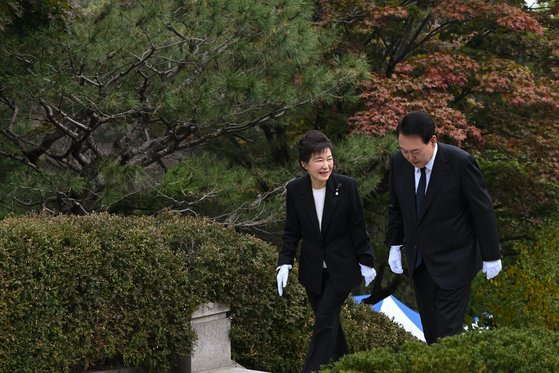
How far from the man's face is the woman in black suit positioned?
1.70ft

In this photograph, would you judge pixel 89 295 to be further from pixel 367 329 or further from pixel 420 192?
pixel 367 329

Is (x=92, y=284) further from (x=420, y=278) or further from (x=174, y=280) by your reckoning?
(x=420, y=278)

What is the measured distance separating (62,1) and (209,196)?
2384mm

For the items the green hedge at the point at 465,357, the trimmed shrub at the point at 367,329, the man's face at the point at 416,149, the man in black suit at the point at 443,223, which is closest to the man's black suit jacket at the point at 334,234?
the man in black suit at the point at 443,223

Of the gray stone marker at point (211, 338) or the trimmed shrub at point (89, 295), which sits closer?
the trimmed shrub at point (89, 295)

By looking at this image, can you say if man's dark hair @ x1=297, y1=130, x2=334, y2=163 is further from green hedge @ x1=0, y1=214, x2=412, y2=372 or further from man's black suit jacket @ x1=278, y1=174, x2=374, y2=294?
green hedge @ x1=0, y1=214, x2=412, y2=372

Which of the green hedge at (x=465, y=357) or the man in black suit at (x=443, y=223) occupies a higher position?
the man in black suit at (x=443, y=223)

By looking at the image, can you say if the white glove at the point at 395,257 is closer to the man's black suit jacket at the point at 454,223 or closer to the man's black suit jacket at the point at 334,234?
the man's black suit jacket at the point at 334,234

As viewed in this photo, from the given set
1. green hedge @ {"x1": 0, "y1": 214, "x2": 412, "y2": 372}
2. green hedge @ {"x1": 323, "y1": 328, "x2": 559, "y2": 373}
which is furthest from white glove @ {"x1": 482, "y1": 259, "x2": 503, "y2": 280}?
green hedge @ {"x1": 0, "y1": 214, "x2": 412, "y2": 372}

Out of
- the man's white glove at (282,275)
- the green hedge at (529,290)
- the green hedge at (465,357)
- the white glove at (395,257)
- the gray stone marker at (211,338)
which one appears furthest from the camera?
the green hedge at (529,290)

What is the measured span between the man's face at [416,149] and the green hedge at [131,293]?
1.80 meters

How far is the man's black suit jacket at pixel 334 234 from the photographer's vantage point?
571cm

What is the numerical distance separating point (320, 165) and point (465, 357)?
192cm

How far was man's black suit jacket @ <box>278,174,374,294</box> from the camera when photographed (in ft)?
18.7
